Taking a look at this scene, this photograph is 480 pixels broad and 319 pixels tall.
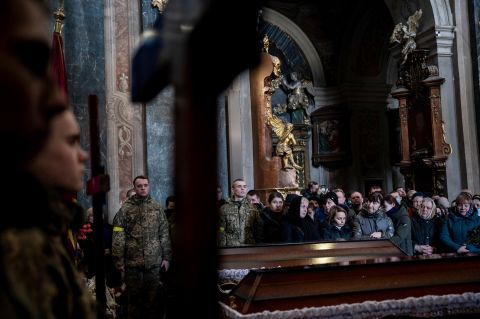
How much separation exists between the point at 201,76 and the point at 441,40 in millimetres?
10546

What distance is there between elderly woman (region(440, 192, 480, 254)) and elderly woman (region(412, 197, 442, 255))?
19cm

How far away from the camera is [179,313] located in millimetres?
Result: 1048

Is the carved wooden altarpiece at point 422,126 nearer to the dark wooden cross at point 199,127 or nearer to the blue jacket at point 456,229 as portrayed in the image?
the blue jacket at point 456,229

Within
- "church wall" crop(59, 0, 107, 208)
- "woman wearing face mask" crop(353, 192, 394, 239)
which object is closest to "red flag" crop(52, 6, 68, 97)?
"church wall" crop(59, 0, 107, 208)

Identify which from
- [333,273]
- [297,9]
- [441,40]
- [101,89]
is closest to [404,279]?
[333,273]

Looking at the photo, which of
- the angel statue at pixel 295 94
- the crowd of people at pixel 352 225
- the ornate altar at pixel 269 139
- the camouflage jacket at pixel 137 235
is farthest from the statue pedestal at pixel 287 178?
the angel statue at pixel 295 94

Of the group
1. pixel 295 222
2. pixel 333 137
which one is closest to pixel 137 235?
pixel 295 222

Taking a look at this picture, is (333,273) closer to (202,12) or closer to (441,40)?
(202,12)

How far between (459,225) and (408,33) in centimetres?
579

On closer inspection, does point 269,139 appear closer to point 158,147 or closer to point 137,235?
point 158,147

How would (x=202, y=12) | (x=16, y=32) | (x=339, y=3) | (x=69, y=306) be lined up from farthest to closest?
(x=339, y=3) → (x=69, y=306) → (x=16, y=32) → (x=202, y=12)

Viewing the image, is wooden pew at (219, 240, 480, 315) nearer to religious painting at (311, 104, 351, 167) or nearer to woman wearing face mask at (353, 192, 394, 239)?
woman wearing face mask at (353, 192, 394, 239)

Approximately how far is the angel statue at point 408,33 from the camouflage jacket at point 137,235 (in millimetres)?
7436

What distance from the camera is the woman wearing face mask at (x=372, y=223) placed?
657 cm
